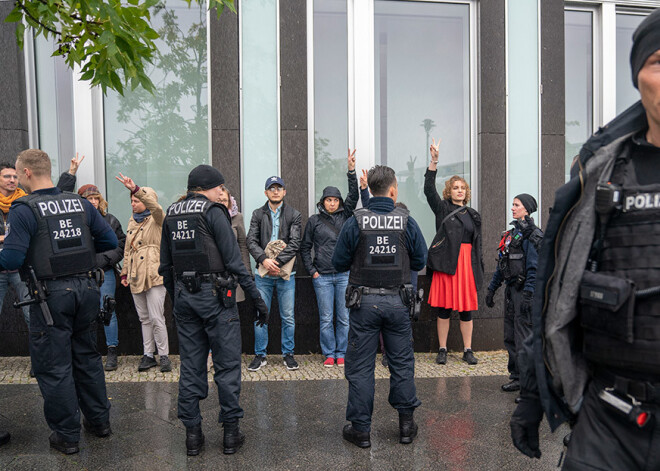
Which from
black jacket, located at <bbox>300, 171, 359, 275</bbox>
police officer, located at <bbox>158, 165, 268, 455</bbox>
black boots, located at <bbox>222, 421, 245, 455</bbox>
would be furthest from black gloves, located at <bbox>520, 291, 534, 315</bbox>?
black boots, located at <bbox>222, 421, 245, 455</bbox>

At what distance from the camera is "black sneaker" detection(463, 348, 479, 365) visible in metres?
7.05

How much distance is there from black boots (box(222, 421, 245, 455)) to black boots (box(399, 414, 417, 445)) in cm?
129

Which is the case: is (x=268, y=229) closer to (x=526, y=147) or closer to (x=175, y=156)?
(x=175, y=156)

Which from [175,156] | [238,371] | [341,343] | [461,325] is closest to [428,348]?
[461,325]

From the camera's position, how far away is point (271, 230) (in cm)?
697

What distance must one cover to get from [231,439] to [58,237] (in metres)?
2.08

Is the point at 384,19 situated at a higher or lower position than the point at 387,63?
higher

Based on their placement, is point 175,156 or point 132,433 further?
point 175,156

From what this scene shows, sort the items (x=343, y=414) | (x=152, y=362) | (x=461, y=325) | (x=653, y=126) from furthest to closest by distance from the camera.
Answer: (x=461, y=325) → (x=152, y=362) → (x=343, y=414) → (x=653, y=126)

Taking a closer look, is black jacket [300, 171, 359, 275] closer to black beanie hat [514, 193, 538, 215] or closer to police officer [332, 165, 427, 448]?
black beanie hat [514, 193, 538, 215]

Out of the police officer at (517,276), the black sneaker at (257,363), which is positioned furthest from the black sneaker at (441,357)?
the black sneaker at (257,363)

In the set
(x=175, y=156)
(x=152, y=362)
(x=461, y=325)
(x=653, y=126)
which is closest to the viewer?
(x=653, y=126)

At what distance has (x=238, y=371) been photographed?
4332 millimetres

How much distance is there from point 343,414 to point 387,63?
17.5 feet
